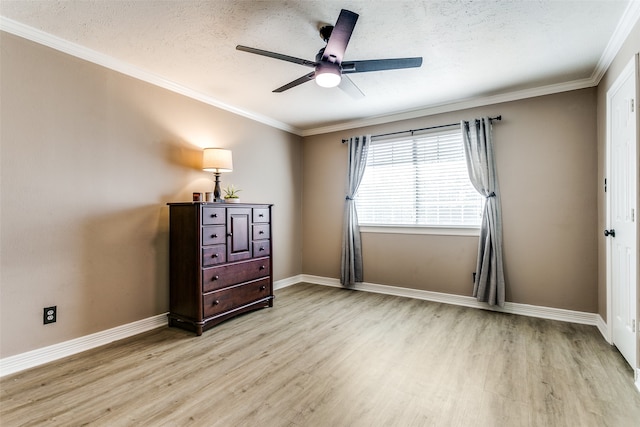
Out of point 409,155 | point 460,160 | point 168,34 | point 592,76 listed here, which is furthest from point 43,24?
point 592,76

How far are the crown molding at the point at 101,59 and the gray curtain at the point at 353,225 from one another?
66.7 inches

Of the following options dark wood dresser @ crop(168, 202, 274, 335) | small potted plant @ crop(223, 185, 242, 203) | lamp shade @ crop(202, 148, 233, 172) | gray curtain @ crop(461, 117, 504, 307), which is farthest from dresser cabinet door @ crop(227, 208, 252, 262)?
gray curtain @ crop(461, 117, 504, 307)

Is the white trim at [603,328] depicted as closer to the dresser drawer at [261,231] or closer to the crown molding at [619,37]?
the crown molding at [619,37]

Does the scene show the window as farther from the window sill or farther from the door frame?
the door frame

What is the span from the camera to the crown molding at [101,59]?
7.00ft

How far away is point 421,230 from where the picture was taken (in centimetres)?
392

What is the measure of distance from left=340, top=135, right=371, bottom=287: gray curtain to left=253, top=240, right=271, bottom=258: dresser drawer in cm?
124

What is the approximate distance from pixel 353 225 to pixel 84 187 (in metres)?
3.09

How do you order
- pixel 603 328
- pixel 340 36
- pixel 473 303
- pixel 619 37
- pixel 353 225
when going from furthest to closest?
pixel 353 225 → pixel 473 303 → pixel 603 328 → pixel 619 37 → pixel 340 36

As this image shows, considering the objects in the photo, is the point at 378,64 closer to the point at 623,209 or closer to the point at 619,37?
the point at 619,37

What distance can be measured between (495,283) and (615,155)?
158 cm

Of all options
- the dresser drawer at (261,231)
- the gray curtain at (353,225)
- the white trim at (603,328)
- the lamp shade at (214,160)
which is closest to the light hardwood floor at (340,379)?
the white trim at (603,328)

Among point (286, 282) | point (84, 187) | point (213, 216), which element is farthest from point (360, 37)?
point (286, 282)

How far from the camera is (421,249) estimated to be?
3.91 meters
